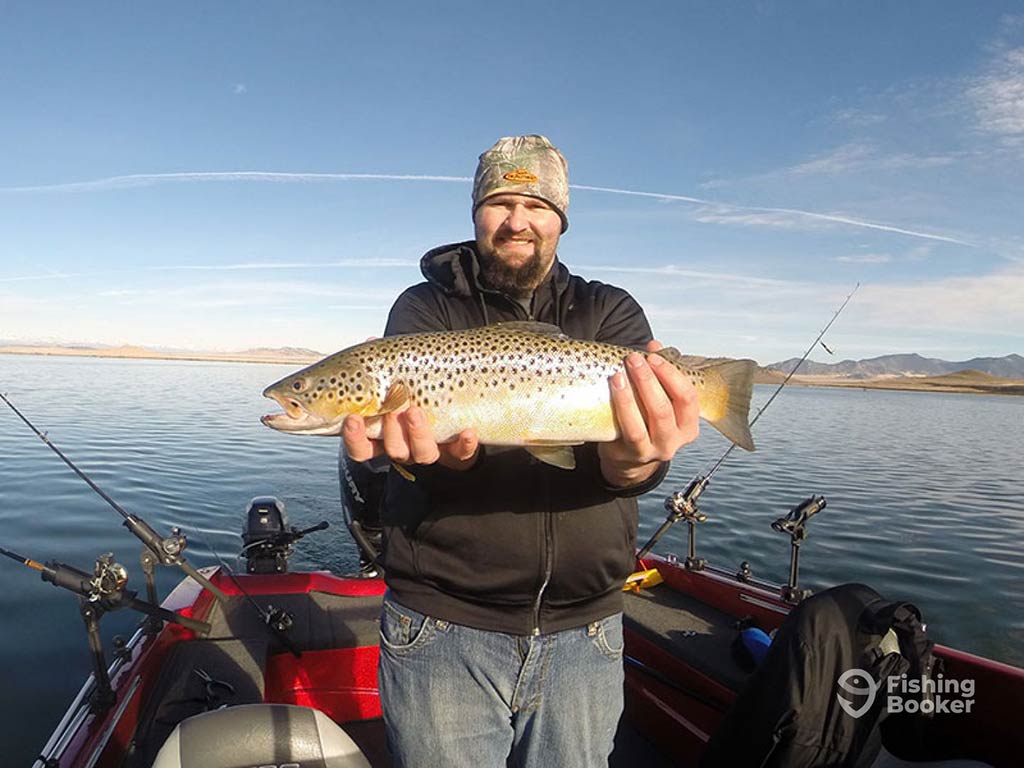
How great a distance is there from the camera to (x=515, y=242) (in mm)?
3107

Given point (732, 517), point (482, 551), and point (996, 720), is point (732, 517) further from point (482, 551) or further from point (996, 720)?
point (482, 551)

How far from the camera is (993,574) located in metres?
12.9

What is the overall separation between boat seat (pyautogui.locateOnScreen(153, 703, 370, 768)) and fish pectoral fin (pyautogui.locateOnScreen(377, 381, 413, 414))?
1.40 metres

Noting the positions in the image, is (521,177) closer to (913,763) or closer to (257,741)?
(257,741)

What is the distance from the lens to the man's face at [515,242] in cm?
311

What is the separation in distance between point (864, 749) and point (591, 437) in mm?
2546

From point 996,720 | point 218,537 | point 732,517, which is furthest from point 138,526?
point 732,517

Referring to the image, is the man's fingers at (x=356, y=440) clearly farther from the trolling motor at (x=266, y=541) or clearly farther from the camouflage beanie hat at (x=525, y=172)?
the trolling motor at (x=266, y=541)

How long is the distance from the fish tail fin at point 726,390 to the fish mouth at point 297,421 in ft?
5.96

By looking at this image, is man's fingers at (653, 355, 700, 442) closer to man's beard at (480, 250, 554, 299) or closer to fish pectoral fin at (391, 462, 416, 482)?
man's beard at (480, 250, 554, 299)

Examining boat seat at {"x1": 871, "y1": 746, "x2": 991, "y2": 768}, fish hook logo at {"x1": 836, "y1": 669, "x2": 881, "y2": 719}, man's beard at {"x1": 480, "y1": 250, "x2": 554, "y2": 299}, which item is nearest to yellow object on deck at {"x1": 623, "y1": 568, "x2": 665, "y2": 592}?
boat seat at {"x1": 871, "y1": 746, "x2": 991, "y2": 768}

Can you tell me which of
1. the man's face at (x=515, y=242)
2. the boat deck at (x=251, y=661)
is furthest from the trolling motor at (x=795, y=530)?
the man's face at (x=515, y=242)

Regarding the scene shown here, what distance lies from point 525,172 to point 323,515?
12534mm

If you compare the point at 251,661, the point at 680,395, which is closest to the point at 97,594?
the point at 251,661
